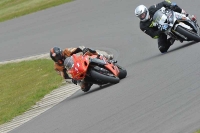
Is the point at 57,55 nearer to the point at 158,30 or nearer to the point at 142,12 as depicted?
the point at 142,12

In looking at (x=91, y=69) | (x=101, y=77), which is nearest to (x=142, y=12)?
(x=91, y=69)

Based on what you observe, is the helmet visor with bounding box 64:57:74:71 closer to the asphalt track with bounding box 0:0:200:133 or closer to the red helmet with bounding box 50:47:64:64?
the red helmet with bounding box 50:47:64:64

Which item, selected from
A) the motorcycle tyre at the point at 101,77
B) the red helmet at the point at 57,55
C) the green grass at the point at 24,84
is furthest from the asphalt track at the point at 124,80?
the green grass at the point at 24,84

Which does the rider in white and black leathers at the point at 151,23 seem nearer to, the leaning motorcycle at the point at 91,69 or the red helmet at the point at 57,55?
the leaning motorcycle at the point at 91,69

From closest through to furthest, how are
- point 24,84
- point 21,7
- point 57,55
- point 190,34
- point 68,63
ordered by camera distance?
1. point 68,63
2. point 57,55
3. point 190,34
4. point 24,84
5. point 21,7

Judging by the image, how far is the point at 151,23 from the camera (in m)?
15.0

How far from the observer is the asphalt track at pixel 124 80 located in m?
8.86

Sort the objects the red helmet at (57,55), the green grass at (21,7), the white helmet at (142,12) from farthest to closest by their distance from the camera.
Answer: the green grass at (21,7) → the white helmet at (142,12) → the red helmet at (57,55)

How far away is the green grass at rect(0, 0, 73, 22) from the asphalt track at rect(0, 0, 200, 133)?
3344 mm

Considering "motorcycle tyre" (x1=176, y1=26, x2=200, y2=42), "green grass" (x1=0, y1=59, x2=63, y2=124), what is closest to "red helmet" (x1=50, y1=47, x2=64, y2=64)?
"green grass" (x1=0, y1=59, x2=63, y2=124)

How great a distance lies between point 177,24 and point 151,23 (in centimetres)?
71

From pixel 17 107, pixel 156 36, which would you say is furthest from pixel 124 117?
pixel 156 36

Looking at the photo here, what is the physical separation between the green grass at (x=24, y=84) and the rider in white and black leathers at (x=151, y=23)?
2.50 meters

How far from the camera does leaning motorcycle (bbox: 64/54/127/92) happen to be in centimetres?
1265
